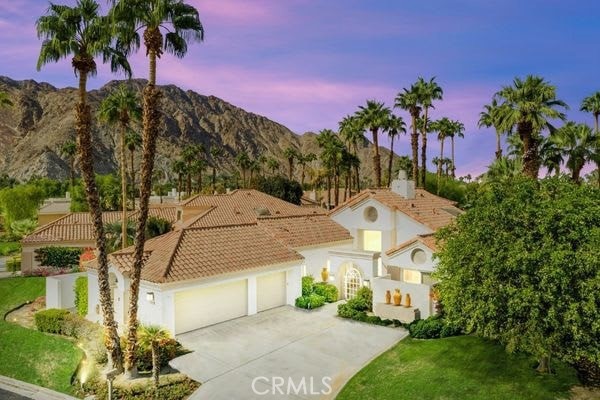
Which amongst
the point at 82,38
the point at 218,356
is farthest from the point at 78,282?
the point at 82,38

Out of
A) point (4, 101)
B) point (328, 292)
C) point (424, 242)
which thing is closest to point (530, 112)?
point (424, 242)

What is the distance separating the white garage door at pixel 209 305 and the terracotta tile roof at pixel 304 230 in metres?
5.85

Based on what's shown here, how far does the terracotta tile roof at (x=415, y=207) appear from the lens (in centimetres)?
3213

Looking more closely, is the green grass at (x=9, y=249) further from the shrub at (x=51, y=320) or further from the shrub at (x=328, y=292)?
the shrub at (x=328, y=292)

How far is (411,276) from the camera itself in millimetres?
27672

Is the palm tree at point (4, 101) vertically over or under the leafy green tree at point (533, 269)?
over

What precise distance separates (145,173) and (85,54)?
5.62 meters

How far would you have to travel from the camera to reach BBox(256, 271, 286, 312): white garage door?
27172 mm

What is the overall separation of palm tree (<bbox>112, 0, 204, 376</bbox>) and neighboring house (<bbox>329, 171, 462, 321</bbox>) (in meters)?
13.5

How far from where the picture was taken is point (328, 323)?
24.5 meters

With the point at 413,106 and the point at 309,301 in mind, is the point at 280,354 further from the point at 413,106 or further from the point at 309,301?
the point at 413,106

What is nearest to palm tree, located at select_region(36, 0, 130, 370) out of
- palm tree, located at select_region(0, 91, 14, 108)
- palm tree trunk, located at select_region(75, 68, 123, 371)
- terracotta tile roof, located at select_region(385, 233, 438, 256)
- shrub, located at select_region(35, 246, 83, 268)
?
palm tree trunk, located at select_region(75, 68, 123, 371)

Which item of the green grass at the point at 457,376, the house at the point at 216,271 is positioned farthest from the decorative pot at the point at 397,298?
the house at the point at 216,271

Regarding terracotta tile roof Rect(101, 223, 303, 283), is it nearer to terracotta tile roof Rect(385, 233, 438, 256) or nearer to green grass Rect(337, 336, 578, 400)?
terracotta tile roof Rect(385, 233, 438, 256)
